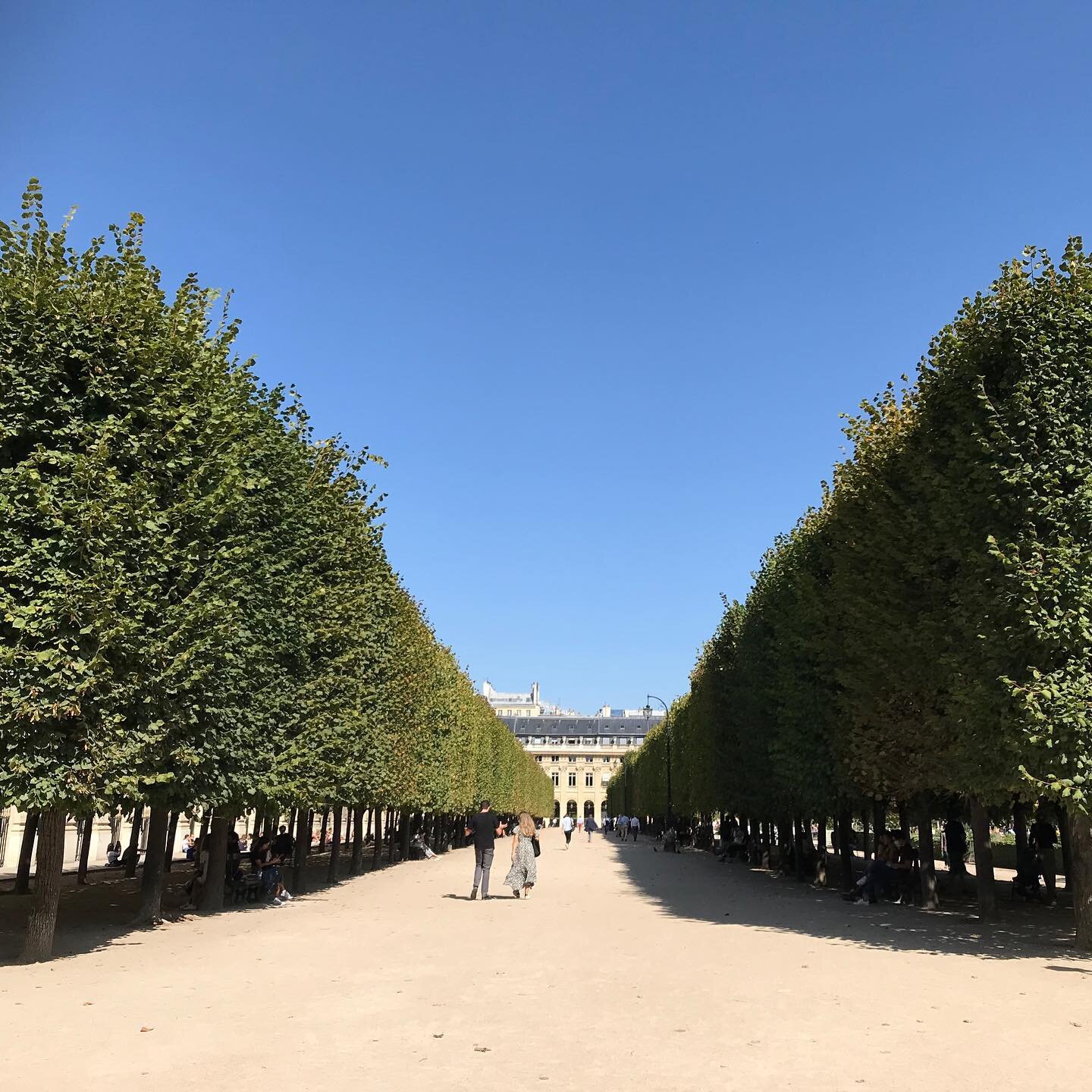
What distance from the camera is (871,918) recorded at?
831 inches

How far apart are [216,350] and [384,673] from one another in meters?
14.9

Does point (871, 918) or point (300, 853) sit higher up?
point (300, 853)

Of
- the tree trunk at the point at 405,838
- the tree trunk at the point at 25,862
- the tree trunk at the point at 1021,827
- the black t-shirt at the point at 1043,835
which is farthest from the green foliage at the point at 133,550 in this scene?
the tree trunk at the point at 405,838

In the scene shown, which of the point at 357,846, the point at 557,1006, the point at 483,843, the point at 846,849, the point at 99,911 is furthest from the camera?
the point at 357,846

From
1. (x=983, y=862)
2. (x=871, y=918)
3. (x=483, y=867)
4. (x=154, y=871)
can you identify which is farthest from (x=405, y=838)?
(x=983, y=862)

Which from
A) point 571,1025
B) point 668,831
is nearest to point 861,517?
point 571,1025

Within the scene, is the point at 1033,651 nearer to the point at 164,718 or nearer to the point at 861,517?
the point at 861,517

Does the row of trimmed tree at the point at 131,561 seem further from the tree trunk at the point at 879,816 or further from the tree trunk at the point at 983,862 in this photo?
the tree trunk at the point at 879,816

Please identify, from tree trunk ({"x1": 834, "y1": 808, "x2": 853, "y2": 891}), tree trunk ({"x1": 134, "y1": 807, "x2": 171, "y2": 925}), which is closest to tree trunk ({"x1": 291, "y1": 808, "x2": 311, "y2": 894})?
tree trunk ({"x1": 134, "y1": 807, "x2": 171, "y2": 925})

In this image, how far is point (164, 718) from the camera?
50.5ft

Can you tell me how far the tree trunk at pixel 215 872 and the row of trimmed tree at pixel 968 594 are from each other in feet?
46.5

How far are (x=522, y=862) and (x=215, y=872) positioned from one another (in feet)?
24.1

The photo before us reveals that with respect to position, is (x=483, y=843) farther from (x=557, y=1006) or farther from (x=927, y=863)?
(x=557, y=1006)

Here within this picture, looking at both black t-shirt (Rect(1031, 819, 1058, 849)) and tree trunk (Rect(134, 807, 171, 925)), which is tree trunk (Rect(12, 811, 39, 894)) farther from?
black t-shirt (Rect(1031, 819, 1058, 849))
